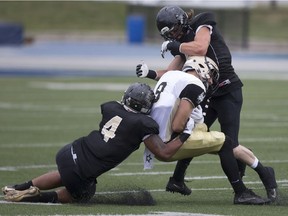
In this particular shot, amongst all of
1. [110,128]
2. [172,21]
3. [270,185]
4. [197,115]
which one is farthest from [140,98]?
[270,185]


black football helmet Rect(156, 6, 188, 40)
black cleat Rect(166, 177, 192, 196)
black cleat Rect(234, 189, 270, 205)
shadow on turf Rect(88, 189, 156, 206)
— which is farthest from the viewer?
black cleat Rect(166, 177, 192, 196)

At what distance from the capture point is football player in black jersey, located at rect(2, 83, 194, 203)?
26.8 feet

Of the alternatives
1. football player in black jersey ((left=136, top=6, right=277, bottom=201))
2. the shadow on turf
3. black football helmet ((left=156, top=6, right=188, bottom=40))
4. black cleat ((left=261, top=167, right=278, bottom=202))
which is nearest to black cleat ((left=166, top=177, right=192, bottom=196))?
football player in black jersey ((left=136, top=6, right=277, bottom=201))

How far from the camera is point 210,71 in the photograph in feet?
28.6

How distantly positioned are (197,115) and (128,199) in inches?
36.7

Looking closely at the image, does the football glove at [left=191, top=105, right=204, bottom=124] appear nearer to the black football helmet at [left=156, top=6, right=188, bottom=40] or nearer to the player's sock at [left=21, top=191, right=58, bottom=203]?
the black football helmet at [left=156, top=6, right=188, bottom=40]

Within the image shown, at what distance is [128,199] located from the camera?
28.1ft

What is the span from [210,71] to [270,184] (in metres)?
1.11

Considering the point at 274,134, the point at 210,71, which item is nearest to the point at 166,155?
the point at 210,71

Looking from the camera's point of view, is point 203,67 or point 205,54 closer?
point 203,67

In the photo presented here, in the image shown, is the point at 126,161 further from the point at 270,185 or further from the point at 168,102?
the point at 168,102

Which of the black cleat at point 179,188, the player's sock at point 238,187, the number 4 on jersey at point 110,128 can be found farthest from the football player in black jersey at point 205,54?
the number 4 on jersey at point 110,128

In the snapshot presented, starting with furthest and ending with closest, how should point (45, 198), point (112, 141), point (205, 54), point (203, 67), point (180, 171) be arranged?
1. point (180, 171)
2. point (205, 54)
3. point (203, 67)
4. point (45, 198)
5. point (112, 141)

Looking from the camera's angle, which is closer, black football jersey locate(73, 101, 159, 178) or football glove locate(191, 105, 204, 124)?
black football jersey locate(73, 101, 159, 178)
